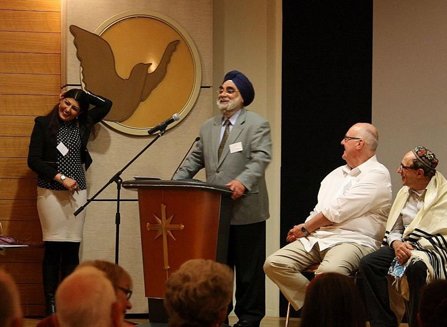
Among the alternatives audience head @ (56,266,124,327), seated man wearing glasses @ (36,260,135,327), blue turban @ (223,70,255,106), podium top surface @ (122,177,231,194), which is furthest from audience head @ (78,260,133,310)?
blue turban @ (223,70,255,106)

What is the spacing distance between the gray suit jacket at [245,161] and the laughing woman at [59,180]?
0.91m

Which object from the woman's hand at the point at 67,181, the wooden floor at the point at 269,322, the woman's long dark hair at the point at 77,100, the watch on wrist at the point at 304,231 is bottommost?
the wooden floor at the point at 269,322

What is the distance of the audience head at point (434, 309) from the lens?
7.93 ft

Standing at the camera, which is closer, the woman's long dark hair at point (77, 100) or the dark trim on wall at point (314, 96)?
the woman's long dark hair at point (77, 100)

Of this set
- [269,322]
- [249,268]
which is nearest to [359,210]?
[249,268]

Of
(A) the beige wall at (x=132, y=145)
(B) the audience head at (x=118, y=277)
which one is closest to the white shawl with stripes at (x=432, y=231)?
(A) the beige wall at (x=132, y=145)

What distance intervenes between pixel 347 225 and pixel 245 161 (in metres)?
0.73

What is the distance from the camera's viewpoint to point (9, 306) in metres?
2.01

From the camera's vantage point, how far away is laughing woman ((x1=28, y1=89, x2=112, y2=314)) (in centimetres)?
605

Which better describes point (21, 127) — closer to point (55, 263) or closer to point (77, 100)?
point (77, 100)

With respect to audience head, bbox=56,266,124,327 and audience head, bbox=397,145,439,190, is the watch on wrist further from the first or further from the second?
audience head, bbox=56,266,124,327

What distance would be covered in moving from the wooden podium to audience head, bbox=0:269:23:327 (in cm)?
292

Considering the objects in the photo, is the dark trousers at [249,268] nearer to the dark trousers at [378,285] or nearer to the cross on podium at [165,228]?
the cross on podium at [165,228]

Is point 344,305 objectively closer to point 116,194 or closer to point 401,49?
point 116,194
